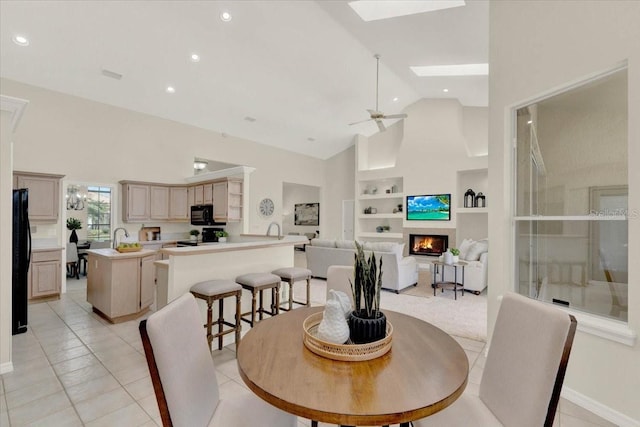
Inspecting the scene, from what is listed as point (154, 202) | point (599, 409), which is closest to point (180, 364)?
point (599, 409)

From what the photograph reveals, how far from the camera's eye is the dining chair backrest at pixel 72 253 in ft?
19.2

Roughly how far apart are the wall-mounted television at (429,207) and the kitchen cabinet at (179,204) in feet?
19.0

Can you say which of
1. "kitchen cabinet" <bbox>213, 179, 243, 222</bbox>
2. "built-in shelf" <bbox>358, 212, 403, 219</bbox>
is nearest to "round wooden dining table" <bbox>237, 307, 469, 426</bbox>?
"kitchen cabinet" <bbox>213, 179, 243, 222</bbox>

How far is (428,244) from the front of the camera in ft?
26.7

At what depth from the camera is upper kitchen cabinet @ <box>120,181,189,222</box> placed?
232 inches

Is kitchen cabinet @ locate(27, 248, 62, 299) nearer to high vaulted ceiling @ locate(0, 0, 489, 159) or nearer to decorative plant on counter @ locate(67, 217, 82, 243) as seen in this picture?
decorative plant on counter @ locate(67, 217, 82, 243)

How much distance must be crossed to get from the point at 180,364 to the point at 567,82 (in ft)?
10.0

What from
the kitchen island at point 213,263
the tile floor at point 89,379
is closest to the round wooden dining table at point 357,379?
the tile floor at point 89,379

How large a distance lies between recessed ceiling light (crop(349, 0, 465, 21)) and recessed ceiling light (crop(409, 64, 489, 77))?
197cm

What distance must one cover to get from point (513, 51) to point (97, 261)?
5.29m

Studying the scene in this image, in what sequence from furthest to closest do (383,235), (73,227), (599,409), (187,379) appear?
(383,235)
(73,227)
(599,409)
(187,379)

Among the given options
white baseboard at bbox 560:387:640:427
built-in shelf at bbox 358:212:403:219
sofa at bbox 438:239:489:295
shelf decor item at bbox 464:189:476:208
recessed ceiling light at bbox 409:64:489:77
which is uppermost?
recessed ceiling light at bbox 409:64:489:77

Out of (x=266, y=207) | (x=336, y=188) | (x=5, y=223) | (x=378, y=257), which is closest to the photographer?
(x=5, y=223)

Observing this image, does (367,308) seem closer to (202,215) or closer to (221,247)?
(221,247)
